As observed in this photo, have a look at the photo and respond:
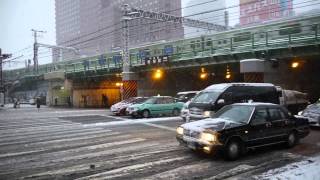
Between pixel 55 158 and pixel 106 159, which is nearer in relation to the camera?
pixel 106 159

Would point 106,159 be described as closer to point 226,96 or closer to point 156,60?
point 226,96

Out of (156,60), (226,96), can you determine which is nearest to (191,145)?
(226,96)

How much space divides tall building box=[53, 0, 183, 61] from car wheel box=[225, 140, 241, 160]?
41.6 metres

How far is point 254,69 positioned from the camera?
91.4 ft

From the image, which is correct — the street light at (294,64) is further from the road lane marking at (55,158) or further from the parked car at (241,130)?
the road lane marking at (55,158)

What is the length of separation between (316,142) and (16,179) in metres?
10.0

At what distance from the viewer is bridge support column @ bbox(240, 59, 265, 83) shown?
1100 inches

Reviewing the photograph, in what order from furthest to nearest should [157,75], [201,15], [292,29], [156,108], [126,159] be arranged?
[201,15], [157,75], [292,29], [156,108], [126,159]

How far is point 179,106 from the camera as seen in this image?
27.0 m

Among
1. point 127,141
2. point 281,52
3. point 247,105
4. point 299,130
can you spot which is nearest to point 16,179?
point 127,141

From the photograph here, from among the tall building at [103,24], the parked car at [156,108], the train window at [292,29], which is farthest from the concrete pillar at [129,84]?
the train window at [292,29]

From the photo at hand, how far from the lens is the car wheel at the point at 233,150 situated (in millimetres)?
10469

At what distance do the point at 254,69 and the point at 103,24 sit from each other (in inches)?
1806

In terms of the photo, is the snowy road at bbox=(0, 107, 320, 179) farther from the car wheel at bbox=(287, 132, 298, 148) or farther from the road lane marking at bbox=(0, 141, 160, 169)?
the car wheel at bbox=(287, 132, 298, 148)
